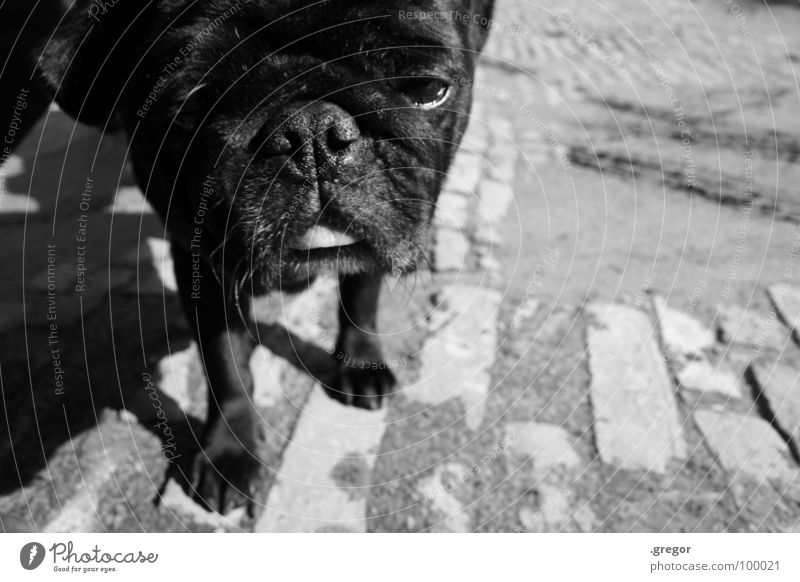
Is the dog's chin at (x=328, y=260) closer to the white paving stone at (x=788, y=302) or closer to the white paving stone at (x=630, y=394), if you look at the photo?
the white paving stone at (x=630, y=394)

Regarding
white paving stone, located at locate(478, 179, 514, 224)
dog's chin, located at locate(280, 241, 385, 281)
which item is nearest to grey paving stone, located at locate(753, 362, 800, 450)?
white paving stone, located at locate(478, 179, 514, 224)

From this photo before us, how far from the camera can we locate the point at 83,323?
239cm

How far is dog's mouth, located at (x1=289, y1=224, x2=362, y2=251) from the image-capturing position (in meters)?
1.42

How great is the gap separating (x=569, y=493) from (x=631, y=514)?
0.53ft

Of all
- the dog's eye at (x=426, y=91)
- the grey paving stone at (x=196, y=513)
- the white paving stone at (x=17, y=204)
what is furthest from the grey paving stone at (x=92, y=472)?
the white paving stone at (x=17, y=204)

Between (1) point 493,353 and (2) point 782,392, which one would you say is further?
(1) point 493,353

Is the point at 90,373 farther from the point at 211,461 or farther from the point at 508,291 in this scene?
the point at 508,291

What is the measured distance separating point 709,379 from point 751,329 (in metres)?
0.34

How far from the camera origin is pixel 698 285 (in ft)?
8.57

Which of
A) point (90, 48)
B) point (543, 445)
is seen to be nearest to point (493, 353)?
point (543, 445)

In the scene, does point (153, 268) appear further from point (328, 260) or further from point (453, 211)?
point (328, 260)

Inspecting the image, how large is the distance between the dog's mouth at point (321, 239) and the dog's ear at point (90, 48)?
0.55 m

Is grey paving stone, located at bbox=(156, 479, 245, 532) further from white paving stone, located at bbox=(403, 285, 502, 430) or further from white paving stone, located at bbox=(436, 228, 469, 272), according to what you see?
white paving stone, located at bbox=(436, 228, 469, 272)
